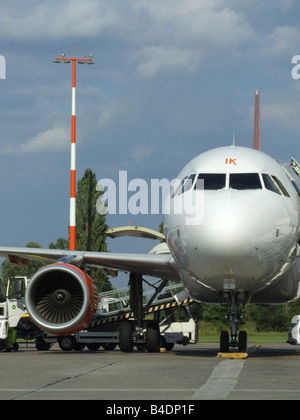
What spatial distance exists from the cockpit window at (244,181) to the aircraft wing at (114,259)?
4.01 m

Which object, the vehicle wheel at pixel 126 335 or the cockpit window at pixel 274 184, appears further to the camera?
the vehicle wheel at pixel 126 335

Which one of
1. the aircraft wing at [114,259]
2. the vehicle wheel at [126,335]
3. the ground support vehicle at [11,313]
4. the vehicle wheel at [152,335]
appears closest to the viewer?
the aircraft wing at [114,259]

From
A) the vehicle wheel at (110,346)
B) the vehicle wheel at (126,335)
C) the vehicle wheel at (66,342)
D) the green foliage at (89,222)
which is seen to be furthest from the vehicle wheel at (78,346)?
the green foliage at (89,222)

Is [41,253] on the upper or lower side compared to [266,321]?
upper

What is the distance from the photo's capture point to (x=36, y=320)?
63.0 feet

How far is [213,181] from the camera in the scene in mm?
16328

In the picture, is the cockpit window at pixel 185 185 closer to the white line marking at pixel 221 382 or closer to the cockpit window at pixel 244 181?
the cockpit window at pixel 244 181

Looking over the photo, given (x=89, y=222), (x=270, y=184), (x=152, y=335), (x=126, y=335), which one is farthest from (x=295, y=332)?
(x=89, y=222)

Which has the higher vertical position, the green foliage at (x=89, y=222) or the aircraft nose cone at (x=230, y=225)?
the green foliage at (x=89, y=222)

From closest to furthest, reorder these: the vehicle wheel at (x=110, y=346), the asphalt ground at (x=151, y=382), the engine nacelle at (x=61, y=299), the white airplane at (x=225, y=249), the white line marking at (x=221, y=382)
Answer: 1. the asphalt ground at (x=151, y=382)
2. the white line marking at (x=221, y=382)
3. the white airplane at (x=225, y=249)
4. the engine nacelle at (x=61, y=299)
5. the vehicle wheel at (x=110, y=346)

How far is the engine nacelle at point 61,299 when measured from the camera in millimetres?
18938

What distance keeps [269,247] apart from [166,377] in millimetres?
4623
